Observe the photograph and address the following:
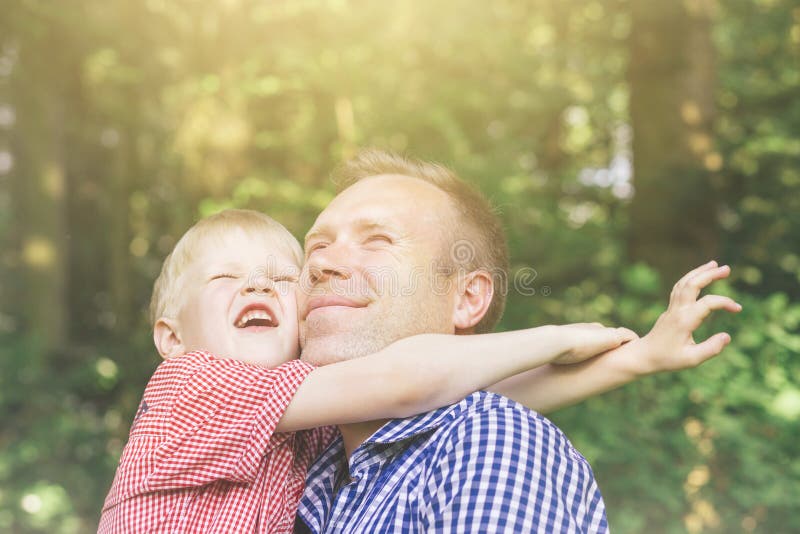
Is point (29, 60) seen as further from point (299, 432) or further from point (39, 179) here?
point (299, 432)

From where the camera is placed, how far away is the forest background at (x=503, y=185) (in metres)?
5.25

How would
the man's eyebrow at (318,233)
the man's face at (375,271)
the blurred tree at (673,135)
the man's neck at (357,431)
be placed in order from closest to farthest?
1. the man's neck at (357,431)
2. the man's face at (375,271)
3. the man's eyebrow at (318,233)
4. the blurred tree at (673,135)

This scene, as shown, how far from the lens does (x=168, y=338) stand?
2.47 m

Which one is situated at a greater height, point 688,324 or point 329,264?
point 329,264

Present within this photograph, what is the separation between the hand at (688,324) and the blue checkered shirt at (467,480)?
296 mm

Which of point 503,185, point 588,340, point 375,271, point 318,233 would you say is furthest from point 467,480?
point 503,185

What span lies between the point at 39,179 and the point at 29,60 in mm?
1957

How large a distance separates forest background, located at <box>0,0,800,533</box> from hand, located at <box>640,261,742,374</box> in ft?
11.8

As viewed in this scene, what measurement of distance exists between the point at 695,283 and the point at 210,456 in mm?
1112

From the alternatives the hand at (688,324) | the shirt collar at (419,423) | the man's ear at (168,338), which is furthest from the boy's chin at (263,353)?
the hand at (688,324)

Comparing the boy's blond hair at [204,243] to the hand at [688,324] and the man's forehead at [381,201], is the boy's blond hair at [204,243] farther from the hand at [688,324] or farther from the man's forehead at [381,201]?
the hand at [688,324]

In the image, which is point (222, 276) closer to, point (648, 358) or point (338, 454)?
point (338, 454)

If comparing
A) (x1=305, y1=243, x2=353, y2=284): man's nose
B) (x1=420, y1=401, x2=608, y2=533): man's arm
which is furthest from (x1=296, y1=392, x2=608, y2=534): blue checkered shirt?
(x1=305, y1=243, x2=353, y2=284): man's nose

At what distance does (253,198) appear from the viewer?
6.57m
